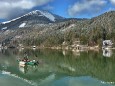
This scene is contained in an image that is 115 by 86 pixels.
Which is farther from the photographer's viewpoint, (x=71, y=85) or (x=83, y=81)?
(x=83, y=81)

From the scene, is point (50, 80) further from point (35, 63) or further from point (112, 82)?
point (35, 63)

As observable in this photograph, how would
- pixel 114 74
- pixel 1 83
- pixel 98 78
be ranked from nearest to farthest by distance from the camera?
pixel 1 83
pixel 98 78
pixel 114 74

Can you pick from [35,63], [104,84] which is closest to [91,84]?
[104,84]

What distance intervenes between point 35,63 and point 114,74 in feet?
120

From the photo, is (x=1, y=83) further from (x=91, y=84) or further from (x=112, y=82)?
(x=112, y=82)

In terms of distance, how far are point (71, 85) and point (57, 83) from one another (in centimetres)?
453

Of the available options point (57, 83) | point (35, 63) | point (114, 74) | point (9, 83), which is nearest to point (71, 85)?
point (57, 83)

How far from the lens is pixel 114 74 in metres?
81.1

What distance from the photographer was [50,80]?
7275cm

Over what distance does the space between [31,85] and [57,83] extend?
238 inches

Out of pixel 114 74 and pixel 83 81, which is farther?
pixel 114 74

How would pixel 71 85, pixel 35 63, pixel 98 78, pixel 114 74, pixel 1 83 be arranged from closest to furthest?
1. pixel 71 85
2. pixel 1 83
3. pixel 98 78
4. pixel 114 74
5. pixel 35 63

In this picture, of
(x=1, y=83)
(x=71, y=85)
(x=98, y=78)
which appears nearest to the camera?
(x=71, y=85)

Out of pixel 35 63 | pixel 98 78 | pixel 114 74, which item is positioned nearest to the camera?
pixel 98 78
